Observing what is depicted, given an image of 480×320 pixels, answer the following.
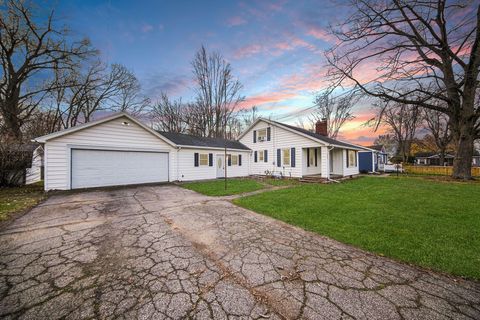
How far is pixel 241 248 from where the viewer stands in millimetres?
3260

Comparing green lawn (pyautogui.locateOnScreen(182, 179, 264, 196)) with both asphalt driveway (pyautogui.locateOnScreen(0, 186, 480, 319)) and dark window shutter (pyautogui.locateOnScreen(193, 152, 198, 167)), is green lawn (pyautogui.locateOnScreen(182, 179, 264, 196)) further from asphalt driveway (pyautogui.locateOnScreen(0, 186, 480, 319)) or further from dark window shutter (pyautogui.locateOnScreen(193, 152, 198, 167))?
asphalt driveway (pyautogui.locateOnScreen(0, 186, 480, 319))

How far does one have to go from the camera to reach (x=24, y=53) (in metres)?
13.0

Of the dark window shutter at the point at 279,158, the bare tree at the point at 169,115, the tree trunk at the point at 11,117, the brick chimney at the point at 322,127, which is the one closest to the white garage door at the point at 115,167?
the tree trunk at the point at 11,117

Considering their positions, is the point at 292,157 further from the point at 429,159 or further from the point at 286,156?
the point at 429,159

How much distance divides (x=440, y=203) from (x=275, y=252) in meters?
7.21

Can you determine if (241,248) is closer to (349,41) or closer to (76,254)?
(76,254)

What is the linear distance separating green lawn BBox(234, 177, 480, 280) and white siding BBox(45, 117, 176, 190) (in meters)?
8.19

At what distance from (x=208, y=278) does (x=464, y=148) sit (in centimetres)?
1859

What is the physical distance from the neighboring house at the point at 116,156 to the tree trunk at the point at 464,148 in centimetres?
1754

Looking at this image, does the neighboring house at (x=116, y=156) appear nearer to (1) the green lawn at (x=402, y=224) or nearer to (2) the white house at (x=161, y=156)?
(2) the white house at (x=161, y=156)

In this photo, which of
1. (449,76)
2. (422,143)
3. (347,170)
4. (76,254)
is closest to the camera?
(76,254)

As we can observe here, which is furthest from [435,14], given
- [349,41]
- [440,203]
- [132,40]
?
[132,40]

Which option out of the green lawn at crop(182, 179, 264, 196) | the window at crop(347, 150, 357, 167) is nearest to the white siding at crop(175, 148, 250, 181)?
the green lawn at crop(182, 179, 264, 196)

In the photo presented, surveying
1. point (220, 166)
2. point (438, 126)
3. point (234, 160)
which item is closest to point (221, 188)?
point (220, 166)
